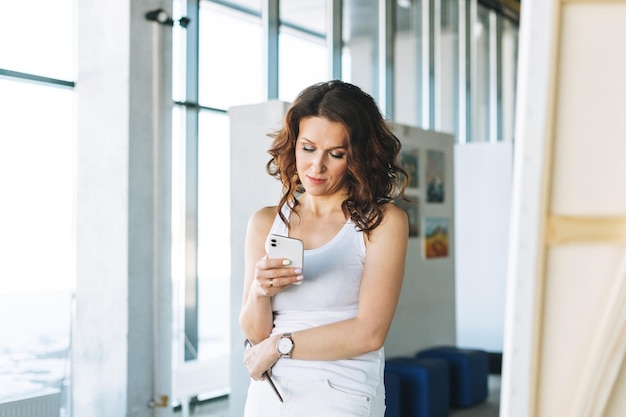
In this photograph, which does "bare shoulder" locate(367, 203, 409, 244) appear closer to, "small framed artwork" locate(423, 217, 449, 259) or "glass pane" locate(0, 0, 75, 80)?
"glass pane" locate(0, 0, 75, 80)

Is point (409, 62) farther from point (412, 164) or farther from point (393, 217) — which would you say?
point (393, 217)

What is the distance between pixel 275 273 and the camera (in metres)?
2.00

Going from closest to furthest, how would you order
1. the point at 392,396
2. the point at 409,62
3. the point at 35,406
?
the point at 35,406, the point at 392,396, the point at 409,62

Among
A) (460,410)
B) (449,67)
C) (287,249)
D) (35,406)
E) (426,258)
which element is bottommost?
(460,410)

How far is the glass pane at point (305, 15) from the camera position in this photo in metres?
7.58

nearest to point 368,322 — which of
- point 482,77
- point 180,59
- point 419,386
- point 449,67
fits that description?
point 419,386

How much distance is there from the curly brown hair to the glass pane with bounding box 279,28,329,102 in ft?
17.4

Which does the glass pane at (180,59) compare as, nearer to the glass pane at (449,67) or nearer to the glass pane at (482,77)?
the glass pane at (449,67)

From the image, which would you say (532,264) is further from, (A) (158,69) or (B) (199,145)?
(B) (199,145)

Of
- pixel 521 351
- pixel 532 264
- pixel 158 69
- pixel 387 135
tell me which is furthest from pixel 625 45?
pixel 158 69

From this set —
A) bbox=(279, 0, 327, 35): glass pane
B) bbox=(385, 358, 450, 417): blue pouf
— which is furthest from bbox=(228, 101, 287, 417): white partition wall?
bbox=(279, 0, 327, 35): glass pane

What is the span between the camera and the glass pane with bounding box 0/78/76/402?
5.33m

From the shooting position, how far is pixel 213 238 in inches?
272

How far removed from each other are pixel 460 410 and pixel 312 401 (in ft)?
18.8
